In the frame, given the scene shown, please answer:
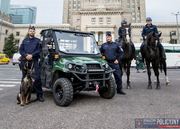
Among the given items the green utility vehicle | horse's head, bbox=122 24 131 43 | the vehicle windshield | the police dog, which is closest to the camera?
the green utility vehicle

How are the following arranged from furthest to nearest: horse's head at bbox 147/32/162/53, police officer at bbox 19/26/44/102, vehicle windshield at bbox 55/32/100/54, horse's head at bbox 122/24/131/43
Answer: horse's head at bbox 147/32/162/53, horse's head at bbox 122/24/131/43, vehicle windshield at bbox 55/32/100/54, police officer at bbox 19/26/44/102

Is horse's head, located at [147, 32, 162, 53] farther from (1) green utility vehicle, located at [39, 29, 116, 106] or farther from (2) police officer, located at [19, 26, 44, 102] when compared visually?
(2) police officer, located at [19, 26, 44, 102]

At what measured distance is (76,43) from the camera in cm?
485

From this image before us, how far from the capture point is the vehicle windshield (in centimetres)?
455

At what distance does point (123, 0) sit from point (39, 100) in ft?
293

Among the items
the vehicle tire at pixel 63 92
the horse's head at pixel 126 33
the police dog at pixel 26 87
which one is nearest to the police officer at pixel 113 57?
the horse's head at pixel 126 33

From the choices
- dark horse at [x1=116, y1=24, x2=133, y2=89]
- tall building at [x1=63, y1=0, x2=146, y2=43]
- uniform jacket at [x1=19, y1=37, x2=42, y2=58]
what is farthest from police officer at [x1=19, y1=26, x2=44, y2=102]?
tall building at [x1=63, y1=0, x2=146, y2=43]

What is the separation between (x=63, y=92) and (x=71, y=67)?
2.41 feet

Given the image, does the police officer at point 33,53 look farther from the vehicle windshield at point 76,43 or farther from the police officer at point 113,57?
the police officer at point 113,57

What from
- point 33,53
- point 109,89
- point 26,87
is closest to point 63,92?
point 26,87

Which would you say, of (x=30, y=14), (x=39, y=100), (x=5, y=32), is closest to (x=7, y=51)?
(x=5, y=32)

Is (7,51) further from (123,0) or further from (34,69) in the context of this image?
(123,0)

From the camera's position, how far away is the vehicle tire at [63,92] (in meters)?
3.58

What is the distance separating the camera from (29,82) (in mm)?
3941
